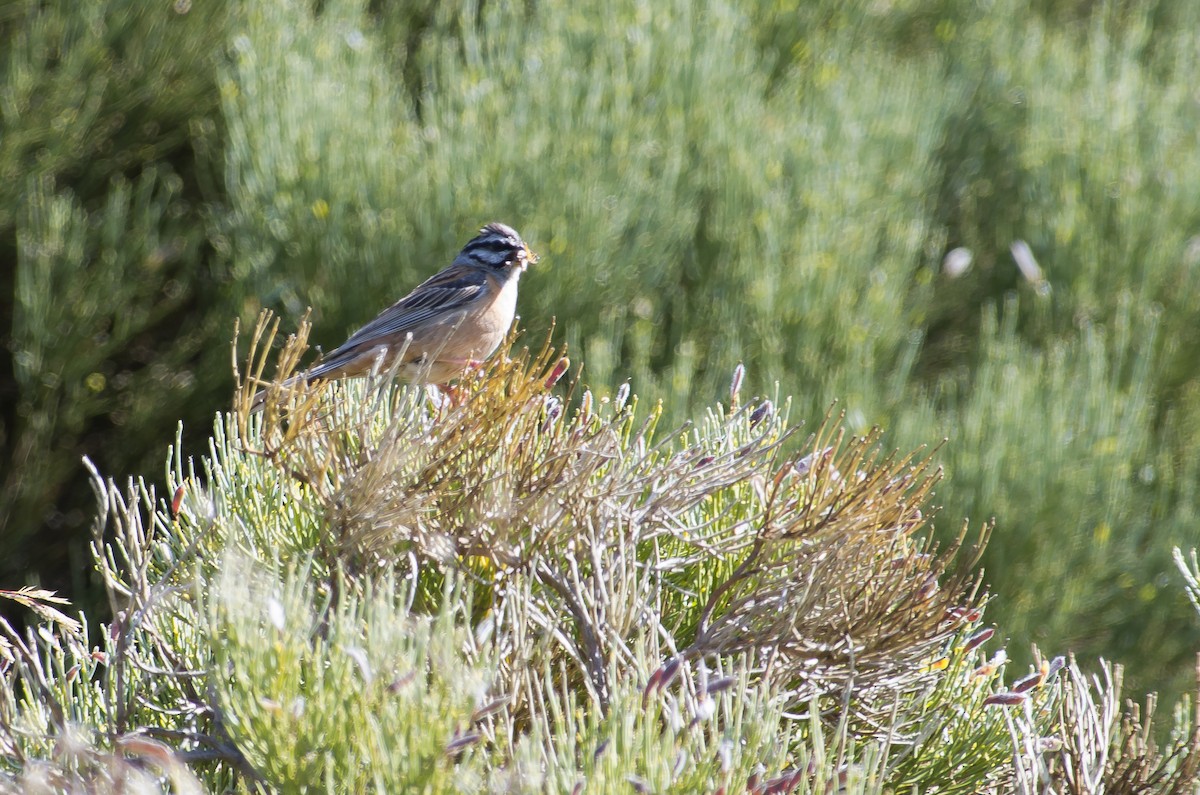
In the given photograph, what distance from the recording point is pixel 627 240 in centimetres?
409

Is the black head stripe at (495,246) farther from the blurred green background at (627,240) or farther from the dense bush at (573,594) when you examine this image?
the dense bush at (573,594)

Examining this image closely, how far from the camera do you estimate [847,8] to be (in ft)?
17.0

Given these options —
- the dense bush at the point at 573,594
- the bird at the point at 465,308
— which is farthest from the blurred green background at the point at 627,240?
the dense bush at the point at 573,594

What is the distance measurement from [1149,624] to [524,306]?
7.61 ft

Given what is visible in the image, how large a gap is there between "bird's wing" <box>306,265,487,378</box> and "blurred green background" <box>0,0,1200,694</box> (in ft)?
1.93

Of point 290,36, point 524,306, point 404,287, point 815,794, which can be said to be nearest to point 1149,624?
point 524,306

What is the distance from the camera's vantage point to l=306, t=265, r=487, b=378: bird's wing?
3.12m

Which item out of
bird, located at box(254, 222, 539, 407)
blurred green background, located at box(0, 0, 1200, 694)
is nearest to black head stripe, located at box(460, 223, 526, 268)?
bird, located at box(254, 222, 539, 407)

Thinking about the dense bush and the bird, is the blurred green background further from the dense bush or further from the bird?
the dense bush

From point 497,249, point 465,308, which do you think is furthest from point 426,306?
point 497,249

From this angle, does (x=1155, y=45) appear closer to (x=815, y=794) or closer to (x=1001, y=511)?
(x=1001, y=511)

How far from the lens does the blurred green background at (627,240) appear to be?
3.89 m

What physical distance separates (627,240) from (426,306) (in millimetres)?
1057

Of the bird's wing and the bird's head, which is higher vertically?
the bird's head
